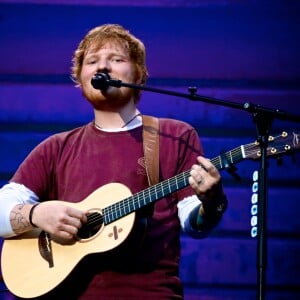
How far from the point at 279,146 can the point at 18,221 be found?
100cm

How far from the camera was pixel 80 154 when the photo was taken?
2.81m

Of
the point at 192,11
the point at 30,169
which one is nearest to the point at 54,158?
the point at 30,169

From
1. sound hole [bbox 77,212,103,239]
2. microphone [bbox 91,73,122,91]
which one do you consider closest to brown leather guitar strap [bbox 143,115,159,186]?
sound hole [bbox 77,212,103,239]

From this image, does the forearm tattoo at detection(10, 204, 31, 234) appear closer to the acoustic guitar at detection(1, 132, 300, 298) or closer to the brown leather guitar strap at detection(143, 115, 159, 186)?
the acoustic guitar at detection(1, 132, 300, 298)

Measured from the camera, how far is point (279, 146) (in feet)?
7.76

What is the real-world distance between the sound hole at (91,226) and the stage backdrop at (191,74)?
950 millimetres

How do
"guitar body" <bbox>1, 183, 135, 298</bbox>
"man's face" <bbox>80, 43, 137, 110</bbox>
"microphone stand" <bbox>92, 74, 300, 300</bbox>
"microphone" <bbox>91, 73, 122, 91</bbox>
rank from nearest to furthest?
"microphone stand" <bbox>92, 74, 300, 300</bbox>
"microphone" <bbox>91, 73, 122, 91</bbox>
"guitar body" <bbox>1, 183, 135, 298</bbox>
"man's face" <bbox>80, 43, 137, 110</bbox>

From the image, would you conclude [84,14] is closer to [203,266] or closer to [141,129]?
[141,129]

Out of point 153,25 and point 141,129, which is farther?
point 153,25

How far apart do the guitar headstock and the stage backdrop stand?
111 cm

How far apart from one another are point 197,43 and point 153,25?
8.8 inches

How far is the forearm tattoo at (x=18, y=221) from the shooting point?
2.75m

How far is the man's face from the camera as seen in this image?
2.80 meters

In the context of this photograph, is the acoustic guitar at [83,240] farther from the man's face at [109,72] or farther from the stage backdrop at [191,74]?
the stage backdrop at [191,74]
